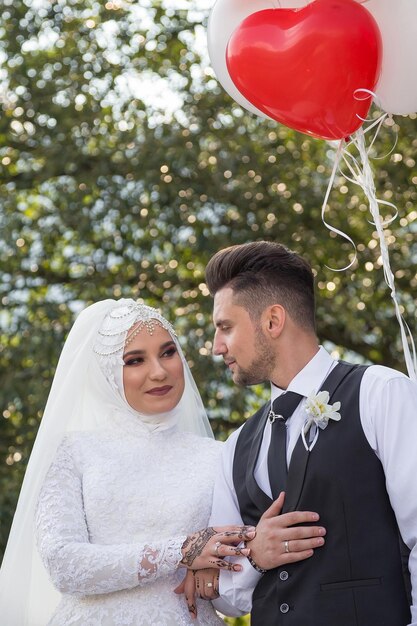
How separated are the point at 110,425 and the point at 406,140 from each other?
10.2 ft

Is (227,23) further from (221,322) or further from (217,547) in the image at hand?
(217,547)

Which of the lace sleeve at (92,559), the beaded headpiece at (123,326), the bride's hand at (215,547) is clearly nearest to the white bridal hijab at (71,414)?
the beaded headpiece at (123,326)

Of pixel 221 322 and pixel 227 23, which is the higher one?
pixel 227 23

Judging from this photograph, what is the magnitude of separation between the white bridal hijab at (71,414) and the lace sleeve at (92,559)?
0.75ft

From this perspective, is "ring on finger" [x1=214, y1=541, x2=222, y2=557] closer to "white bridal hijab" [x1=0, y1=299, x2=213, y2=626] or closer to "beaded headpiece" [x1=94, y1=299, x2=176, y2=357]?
"white bridal hijab" [x1=0, y1=299, x2=213, y2=626]

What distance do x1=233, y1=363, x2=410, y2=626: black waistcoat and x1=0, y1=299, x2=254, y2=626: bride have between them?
297mm

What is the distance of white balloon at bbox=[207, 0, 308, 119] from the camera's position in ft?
11.0

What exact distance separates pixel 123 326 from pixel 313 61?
1.10 m

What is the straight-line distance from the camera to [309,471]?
289 cm

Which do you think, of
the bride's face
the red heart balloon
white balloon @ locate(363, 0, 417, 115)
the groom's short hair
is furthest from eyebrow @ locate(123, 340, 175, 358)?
white balloon @ locate(363, 0, 417, 115)

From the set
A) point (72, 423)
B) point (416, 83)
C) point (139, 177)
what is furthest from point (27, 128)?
point (416, 83)

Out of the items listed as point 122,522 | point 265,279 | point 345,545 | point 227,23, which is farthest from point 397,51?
point 122,522

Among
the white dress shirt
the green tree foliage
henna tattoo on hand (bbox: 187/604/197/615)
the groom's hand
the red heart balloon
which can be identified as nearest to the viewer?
the white dress shirt

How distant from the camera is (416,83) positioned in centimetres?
321
